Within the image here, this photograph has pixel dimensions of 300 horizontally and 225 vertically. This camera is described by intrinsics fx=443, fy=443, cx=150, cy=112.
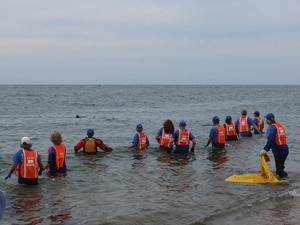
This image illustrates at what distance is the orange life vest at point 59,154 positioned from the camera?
12.7 meters

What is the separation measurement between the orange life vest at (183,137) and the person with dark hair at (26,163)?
21.4 feet

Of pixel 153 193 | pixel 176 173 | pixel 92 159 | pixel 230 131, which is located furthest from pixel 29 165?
pixel 230 131

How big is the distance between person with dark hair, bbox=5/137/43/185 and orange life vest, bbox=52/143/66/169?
3.23 feet

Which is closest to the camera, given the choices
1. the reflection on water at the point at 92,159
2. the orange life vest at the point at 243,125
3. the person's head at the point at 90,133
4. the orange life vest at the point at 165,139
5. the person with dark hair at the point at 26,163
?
the person with dark hair at the point at 26,163

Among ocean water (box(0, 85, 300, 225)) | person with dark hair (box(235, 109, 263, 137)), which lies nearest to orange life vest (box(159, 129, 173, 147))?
ocean water (box(0, 85, 300, 225))

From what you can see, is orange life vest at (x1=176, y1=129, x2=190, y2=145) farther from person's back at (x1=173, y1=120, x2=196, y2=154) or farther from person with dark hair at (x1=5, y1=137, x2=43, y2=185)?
person with dark hair at (x1=5, y1=137, x2=43, y2=185)

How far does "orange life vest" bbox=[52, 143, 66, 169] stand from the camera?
12.7 m

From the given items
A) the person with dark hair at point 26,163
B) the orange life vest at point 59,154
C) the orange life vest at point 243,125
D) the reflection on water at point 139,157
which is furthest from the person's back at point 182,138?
the orange life vest at point 243,125

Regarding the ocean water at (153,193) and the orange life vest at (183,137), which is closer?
the ocean water at (153,193)

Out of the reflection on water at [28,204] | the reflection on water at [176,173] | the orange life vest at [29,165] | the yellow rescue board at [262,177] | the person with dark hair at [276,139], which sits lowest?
the reflection on water at [28,204]

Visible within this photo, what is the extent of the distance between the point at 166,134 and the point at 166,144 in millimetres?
477

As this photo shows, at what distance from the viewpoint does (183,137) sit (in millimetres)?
16922

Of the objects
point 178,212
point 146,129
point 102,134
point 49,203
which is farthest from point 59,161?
point 146,129

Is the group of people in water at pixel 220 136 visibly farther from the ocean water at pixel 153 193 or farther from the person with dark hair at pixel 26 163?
the person with dark hair at pixel 26 163
